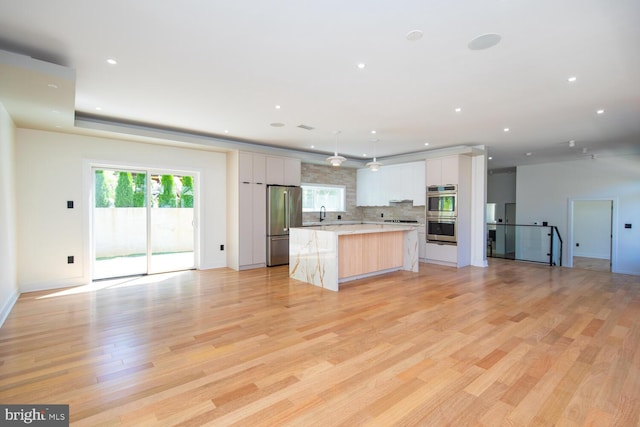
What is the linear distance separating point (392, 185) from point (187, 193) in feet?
17.2

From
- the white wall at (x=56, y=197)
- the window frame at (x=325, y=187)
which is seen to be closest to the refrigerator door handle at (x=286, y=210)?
the window frame at (x=325, y=187)

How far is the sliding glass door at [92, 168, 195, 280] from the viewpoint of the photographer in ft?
18.5

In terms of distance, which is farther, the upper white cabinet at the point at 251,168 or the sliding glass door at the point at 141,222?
the upper white cabinet at the point at 251,168

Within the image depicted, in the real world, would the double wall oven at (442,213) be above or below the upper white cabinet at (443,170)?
below

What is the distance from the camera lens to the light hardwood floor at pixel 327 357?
2.04 meters

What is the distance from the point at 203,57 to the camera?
2938mm

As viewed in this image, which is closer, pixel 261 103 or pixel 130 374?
pixel 130 374

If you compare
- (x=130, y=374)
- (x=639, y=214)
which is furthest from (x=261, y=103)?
(x=639, y=214)

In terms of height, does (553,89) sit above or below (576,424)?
above

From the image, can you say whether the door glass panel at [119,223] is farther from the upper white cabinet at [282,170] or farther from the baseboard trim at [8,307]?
the upper white cabinet at [282,170]

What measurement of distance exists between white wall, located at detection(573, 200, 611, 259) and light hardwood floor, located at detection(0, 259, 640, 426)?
6.89 metres

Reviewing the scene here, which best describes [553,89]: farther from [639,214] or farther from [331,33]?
[639,214]

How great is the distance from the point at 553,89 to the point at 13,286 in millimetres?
7633

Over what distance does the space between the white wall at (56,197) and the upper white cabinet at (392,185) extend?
5740mm
